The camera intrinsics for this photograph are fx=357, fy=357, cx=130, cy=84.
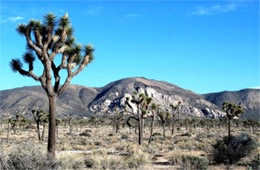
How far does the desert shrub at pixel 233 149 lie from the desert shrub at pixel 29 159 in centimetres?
755

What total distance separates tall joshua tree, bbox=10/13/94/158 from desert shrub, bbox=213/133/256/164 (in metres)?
7.17

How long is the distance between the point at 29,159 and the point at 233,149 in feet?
29.5

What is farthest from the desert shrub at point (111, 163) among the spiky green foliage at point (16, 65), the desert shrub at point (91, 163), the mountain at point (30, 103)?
the mountain at point (30, 103)

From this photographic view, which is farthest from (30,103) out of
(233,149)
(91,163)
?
(233,149)

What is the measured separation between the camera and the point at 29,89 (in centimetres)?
19775

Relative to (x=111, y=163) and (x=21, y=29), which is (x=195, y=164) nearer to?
(x=111, y=163)

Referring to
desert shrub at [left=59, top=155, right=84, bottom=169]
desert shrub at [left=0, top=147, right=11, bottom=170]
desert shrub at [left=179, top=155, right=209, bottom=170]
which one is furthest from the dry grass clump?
desert shrub at [left=179, top=155, right=209, bottom=170]

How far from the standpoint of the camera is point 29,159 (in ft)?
37.6

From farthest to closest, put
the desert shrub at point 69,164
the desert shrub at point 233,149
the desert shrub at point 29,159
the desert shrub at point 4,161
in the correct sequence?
the desert shrub at point 233,149
the desert shrub at point 69,164
the desert shrub at point 29,159
the desert shrub at point 4,161

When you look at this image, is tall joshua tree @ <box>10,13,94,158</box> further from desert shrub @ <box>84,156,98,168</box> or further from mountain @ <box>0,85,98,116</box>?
mountain @ <box>0,85,98,116</box>

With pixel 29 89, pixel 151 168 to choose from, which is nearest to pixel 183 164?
pixel 151 168

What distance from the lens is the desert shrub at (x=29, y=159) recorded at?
37.4ft

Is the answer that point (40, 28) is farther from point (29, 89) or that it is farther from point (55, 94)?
point (29, 89)

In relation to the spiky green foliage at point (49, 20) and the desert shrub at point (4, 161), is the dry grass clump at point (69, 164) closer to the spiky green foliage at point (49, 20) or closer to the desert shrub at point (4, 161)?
the desert shrub at point (4, 161)
